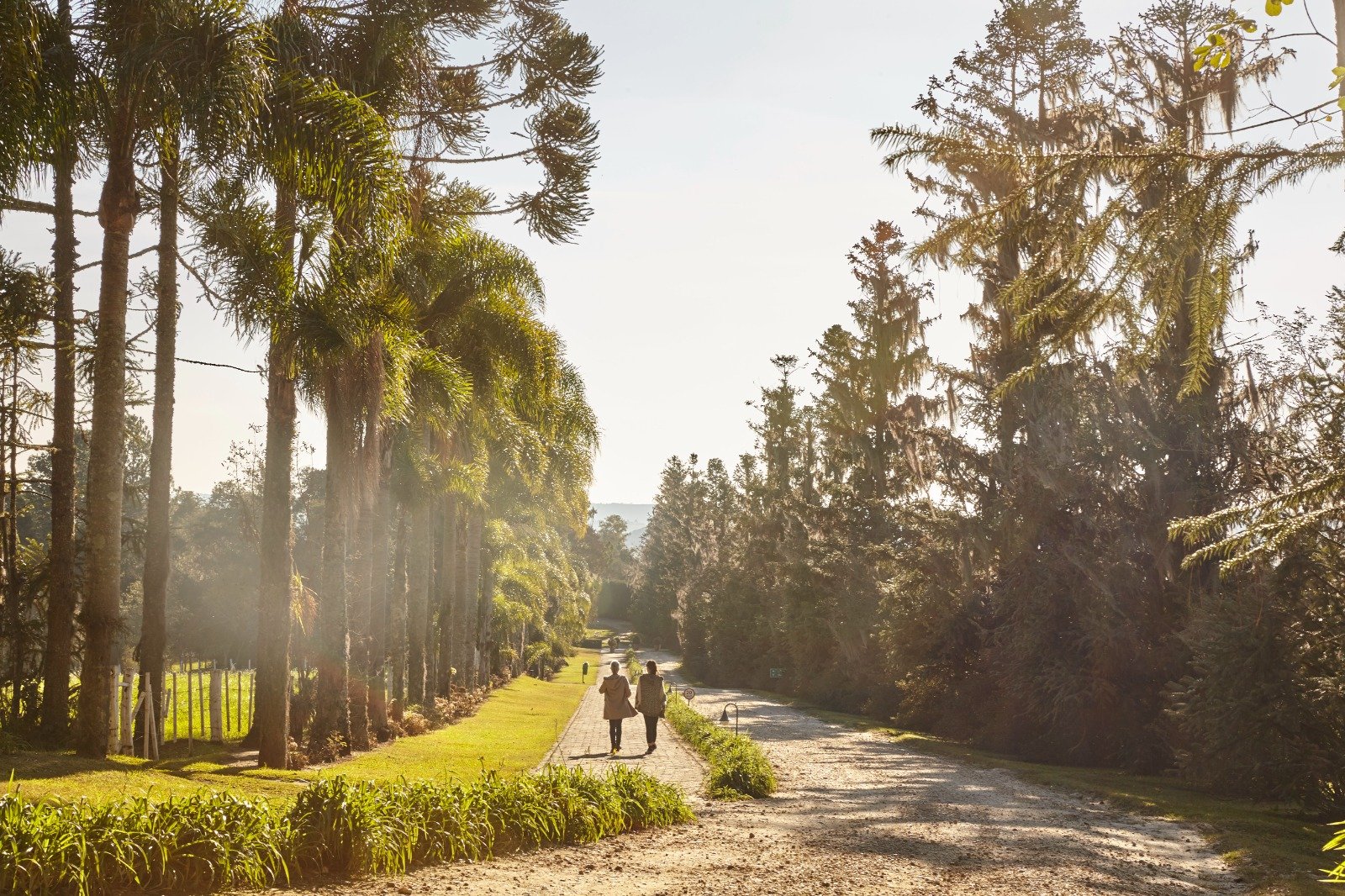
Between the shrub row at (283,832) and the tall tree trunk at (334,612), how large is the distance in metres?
7.07

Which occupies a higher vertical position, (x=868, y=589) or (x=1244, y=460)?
(x=1244, y=460)

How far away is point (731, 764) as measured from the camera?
1458 centimetres

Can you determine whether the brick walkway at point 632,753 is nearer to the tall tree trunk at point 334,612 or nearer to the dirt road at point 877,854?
the dirt road at point 877,854

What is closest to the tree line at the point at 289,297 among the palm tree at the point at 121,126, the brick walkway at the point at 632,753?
the palm tree at the point at 121,126

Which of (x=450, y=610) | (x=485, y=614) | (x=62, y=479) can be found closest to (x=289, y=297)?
(x=62, y=479)

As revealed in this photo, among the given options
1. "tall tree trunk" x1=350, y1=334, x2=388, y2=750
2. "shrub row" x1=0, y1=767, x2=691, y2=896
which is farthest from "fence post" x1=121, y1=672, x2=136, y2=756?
"shrub row" x1=0, y1=767, x2=691, y2=896

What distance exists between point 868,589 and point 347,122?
89.8ft

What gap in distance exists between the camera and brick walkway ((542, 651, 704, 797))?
15766mm

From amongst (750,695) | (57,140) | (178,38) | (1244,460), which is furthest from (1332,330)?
(750,695)

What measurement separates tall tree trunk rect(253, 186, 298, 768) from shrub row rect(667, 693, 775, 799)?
6004mm

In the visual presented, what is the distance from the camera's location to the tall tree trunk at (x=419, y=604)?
26.6 meters

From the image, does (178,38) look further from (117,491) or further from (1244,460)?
(1244,460)

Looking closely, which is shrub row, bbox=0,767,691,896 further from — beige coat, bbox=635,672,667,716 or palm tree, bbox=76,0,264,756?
beige coat, bbox=635,672,667,716

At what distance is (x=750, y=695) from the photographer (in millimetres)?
44375
